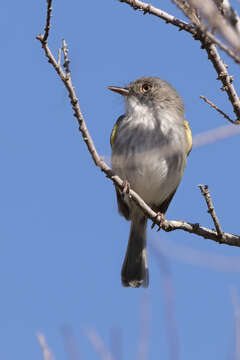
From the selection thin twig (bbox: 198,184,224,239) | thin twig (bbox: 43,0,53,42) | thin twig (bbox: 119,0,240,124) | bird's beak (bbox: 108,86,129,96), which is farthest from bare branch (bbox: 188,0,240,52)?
bird's beak (bbox: 108,86,129,96)

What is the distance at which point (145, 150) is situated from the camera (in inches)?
251

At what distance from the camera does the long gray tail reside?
24.6 ft

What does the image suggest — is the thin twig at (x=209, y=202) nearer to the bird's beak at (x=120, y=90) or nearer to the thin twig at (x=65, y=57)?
the thin twig at (x=65, y=57)

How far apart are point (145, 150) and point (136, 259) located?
1.92 meters

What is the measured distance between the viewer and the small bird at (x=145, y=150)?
6.52m

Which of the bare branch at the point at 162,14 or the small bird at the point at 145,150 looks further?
the small bird at the point at 145,150

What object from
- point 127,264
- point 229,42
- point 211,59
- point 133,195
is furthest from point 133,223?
point 229,42

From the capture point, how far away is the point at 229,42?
6.76 ft

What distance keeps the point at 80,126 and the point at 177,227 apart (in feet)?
5.98

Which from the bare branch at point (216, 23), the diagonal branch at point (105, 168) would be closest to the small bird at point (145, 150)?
the diagonal branch at point (105, 168)

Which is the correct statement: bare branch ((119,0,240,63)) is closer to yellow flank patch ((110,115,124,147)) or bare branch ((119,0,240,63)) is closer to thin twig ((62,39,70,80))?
thin twig ((62,39,70,80))

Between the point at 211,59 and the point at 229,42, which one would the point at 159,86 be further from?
the point at 229,42

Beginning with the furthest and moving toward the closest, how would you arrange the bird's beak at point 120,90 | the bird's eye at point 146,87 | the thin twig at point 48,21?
the bird's eye at point 146,87, the bird's beak at point 120,90, the thin twig at point 48,21

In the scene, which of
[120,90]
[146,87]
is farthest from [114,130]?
[146,87]
